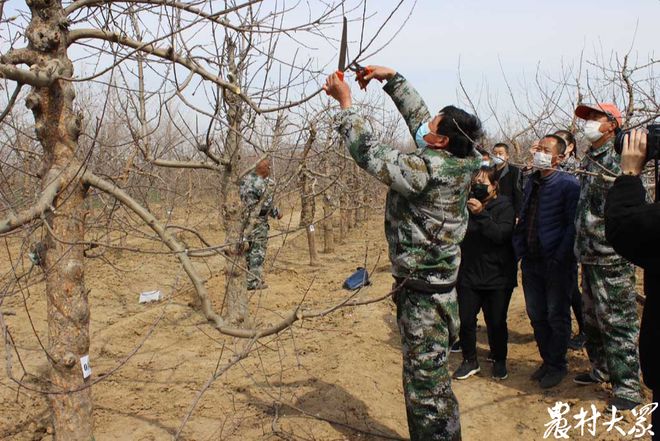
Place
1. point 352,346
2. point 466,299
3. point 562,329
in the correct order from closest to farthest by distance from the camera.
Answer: point 562,329
point 466,299
point 352,346

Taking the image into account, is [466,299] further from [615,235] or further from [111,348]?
[111,348]

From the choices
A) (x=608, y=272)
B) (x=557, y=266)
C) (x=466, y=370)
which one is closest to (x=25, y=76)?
(x=608, y=272)

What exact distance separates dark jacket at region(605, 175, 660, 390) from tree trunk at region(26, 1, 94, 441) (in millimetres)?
2195

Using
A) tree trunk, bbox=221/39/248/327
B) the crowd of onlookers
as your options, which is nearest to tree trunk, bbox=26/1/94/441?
tree trunk, bbox=221/39/248/327

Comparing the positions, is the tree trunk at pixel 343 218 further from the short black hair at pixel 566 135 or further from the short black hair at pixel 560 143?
the short black hair at pixel 560 143

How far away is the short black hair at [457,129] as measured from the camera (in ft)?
8.84

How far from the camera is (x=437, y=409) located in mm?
2771

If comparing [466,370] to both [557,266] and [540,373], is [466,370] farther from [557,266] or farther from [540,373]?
[557,266]

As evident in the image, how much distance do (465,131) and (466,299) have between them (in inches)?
73.2

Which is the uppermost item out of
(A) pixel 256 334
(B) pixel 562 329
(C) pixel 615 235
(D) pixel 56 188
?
(D) pixel 56 188

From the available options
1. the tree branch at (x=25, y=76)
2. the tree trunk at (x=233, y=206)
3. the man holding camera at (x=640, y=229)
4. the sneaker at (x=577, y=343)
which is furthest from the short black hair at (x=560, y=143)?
the tree branch at (x=25, y=76)

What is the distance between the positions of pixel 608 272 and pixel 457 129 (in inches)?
63.2

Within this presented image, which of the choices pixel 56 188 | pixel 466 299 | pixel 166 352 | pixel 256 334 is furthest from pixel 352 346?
pixel 56 188

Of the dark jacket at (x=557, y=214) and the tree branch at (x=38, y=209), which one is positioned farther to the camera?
the dark jacket at (x=557, y=214)
